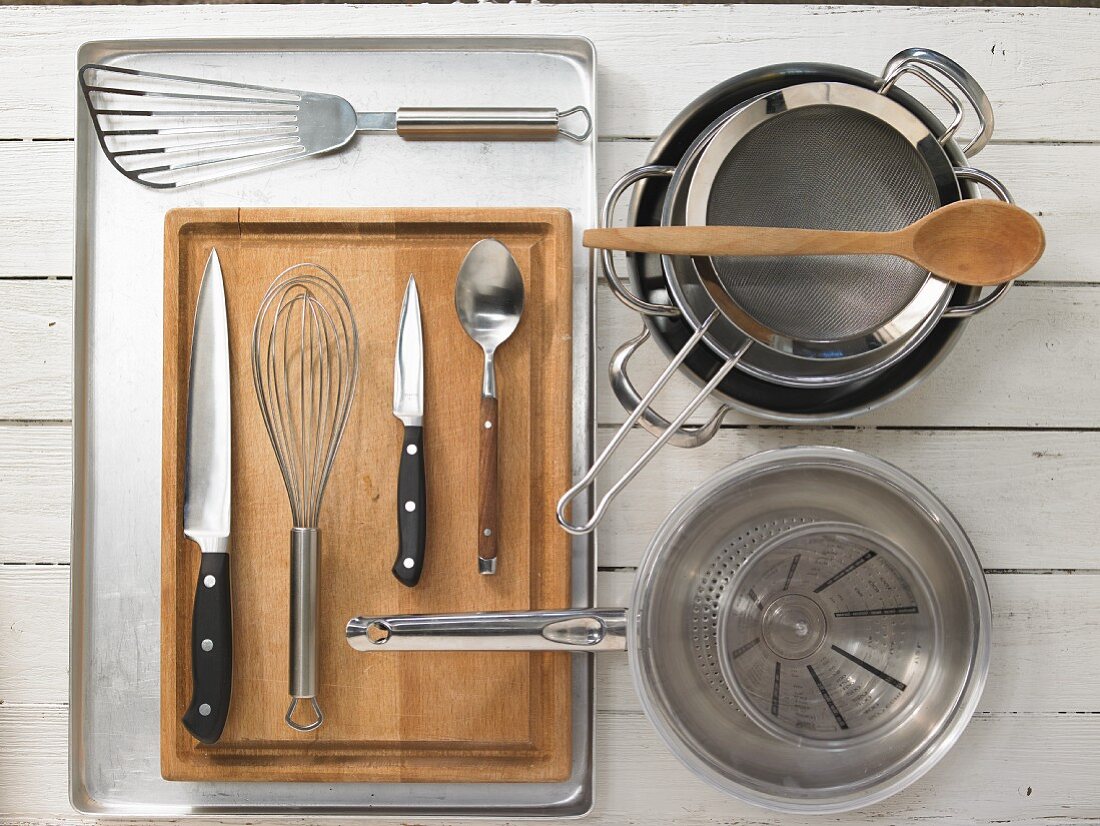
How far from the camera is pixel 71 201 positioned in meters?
0.56

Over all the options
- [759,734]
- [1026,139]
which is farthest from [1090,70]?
[759,734]

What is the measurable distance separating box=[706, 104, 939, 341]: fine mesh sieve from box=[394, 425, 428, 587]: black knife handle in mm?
226

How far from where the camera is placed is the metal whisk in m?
0.53

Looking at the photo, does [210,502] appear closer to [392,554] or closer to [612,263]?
[392,554]

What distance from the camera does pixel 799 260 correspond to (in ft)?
1.64

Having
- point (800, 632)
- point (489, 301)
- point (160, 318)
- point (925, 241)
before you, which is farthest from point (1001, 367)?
point (160, 318)

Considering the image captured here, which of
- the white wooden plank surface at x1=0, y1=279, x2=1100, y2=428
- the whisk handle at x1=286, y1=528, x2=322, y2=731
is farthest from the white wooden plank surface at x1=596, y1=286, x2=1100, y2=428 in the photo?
the whisk handle at x1=286, y1=528, x2=322, y2=731

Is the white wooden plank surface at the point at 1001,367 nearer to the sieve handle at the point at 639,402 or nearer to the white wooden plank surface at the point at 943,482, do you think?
the white wooden plank surface at the point at 943,482

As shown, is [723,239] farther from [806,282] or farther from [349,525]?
[349,525]

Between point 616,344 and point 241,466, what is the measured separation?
0.26m

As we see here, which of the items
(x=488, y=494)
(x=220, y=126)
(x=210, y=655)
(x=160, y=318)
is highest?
(x=220, y=126)

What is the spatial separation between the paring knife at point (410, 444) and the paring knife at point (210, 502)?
0.11 metres

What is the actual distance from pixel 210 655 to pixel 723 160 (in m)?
0.44

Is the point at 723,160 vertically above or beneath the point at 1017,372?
above
